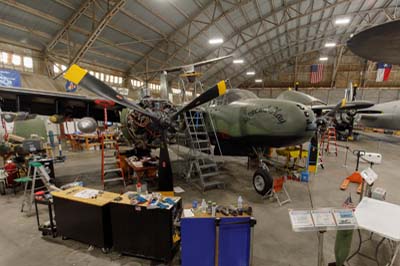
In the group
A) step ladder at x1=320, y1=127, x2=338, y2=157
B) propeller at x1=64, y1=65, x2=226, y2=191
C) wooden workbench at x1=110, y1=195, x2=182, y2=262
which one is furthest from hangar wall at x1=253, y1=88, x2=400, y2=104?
wooden workbench at x1=110, y1=195, x2=182, y2=262

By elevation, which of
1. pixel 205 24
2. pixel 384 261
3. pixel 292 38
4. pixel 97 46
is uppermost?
pixel 292 38

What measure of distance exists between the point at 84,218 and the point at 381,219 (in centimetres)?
400

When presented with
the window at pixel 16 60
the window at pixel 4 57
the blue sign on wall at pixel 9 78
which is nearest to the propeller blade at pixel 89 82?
the blue sign on wall at pixel 9 78

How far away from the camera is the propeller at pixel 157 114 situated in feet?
10.7

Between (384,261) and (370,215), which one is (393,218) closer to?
(370,215)

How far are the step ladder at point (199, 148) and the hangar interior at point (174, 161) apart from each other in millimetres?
61

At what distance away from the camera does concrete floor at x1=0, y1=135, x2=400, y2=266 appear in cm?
287

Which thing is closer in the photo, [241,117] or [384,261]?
[384,261]

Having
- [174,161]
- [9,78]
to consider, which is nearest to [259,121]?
[174,161]

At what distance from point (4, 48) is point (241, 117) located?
12875 mm

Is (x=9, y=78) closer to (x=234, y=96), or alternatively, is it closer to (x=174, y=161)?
(x=174, y=161)

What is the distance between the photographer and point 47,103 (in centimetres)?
651

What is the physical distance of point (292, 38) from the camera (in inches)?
850

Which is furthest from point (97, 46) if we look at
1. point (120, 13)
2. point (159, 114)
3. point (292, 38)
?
point (292, 38)
